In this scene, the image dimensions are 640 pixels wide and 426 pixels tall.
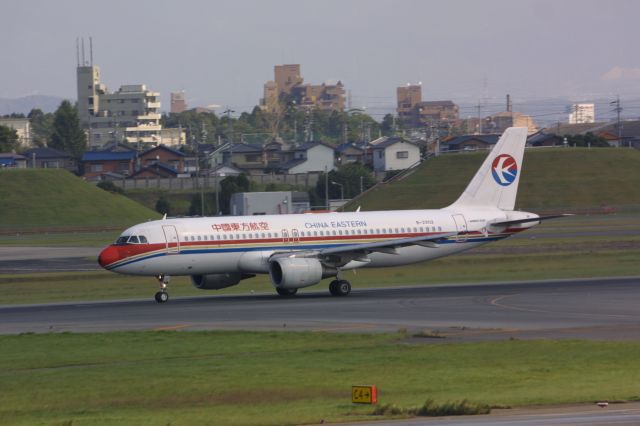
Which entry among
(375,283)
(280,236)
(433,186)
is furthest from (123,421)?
(433,186)

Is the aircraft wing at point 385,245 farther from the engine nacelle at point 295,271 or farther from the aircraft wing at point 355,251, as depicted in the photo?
the engine nacelle at point 295,271

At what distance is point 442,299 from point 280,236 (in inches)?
365

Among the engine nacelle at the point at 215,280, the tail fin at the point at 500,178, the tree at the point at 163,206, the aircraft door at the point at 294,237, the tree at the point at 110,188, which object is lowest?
the tree at the point at 163,206

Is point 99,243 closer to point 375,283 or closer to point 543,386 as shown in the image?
point 375,283

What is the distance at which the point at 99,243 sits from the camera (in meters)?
108

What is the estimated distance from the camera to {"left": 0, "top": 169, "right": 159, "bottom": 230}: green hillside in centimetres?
14800

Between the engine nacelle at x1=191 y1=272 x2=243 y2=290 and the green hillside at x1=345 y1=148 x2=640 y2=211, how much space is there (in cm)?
8781

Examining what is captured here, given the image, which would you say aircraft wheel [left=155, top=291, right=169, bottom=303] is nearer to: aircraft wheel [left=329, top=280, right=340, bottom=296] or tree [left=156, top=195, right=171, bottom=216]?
aircraft wheel [left=329, top=280, right=340, bottom=296]

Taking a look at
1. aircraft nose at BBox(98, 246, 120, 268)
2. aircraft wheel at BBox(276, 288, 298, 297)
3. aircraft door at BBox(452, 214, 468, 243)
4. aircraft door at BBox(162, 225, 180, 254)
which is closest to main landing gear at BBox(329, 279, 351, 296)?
aircraft wheel at BBox(276, 288, 298, 297)

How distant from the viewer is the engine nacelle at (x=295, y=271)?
52375 millimetres

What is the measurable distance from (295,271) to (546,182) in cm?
10577

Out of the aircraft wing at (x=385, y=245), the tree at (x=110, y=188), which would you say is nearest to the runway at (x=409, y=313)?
the aircraft wing at (x=385, y=245)

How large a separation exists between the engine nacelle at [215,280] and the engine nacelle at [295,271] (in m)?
2.84

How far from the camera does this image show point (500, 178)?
6169 cm
